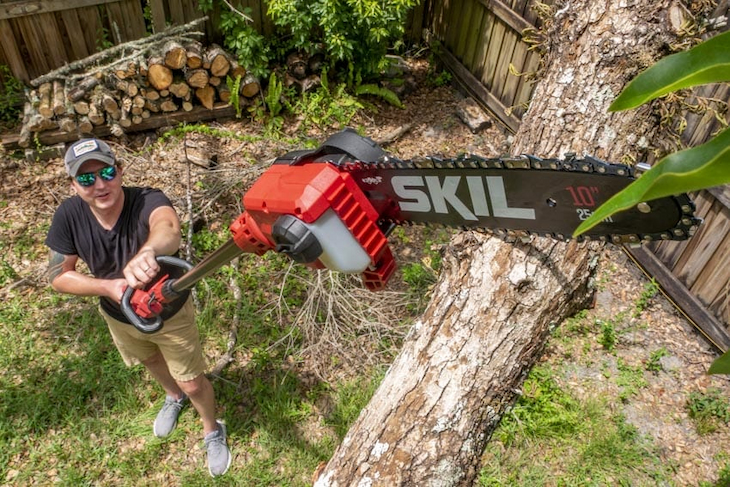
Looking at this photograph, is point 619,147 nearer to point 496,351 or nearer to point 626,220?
point 496,351

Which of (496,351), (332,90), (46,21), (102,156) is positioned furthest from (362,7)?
(496,351)

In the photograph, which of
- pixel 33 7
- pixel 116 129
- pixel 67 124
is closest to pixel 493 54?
pixel 116 129

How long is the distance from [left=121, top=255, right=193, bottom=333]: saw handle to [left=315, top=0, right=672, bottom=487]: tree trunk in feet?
3.41

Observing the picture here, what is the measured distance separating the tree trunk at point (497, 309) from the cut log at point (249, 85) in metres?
3.34

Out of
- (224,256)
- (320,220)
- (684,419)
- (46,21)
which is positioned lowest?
(684,419)

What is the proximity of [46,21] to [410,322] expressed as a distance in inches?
170

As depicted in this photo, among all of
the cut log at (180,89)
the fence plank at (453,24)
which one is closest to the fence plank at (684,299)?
the fence plank at (453,24)

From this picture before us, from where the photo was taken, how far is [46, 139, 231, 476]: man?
236 cm

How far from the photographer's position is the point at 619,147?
2.62 metres

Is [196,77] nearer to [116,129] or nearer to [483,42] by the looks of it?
[116,129]

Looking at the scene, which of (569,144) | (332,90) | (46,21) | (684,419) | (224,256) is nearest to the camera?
(224,256)

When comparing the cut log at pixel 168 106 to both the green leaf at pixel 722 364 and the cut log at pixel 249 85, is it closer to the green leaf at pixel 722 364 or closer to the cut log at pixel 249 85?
the cut log at pixel 249 85

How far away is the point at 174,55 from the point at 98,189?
2978 mm

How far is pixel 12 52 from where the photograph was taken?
4879mm
